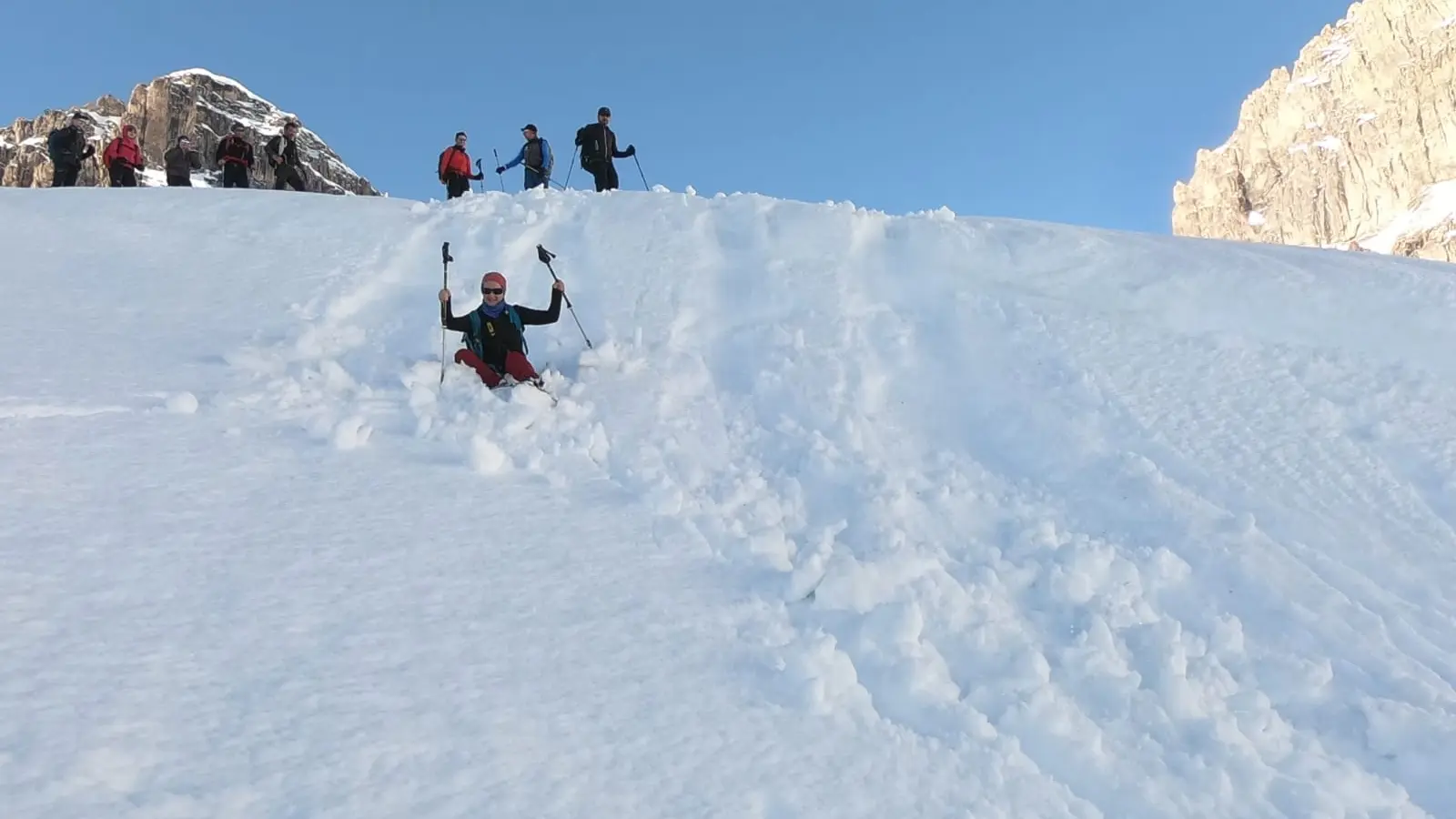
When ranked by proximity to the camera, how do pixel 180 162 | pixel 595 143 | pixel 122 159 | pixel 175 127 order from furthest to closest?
pixel 175 127
pixel 180 162
pixel 122 159
pixel 595 143

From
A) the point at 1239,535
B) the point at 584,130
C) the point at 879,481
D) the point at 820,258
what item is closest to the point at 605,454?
the point at 879,481

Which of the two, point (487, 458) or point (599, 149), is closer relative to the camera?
point (487, 458)

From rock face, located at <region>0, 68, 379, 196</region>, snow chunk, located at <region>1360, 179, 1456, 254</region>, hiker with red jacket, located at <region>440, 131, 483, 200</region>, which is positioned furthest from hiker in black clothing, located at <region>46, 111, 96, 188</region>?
snow chunk, located at <region>1360, 179, 1456, 254</region>

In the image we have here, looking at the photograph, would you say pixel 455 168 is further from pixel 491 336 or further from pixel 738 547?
pixel 738 547

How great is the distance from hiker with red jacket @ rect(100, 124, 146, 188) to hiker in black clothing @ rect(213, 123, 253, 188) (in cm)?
120

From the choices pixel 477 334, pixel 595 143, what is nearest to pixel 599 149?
pixel 595 143

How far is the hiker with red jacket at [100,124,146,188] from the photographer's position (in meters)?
14.0

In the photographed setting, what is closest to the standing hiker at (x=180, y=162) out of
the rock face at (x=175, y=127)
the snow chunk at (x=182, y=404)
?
the snow chunk at (x=182, y=404)

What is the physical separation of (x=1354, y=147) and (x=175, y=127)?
144375 mm

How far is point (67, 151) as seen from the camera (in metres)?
13.2

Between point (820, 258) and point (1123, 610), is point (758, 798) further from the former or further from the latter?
point (820, 258)

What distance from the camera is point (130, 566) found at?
12.1ft

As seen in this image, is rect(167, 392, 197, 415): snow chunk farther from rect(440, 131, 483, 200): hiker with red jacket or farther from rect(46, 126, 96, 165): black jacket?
rect(46, 126, 96, 165): black jacket

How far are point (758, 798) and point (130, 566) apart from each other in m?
2.73
